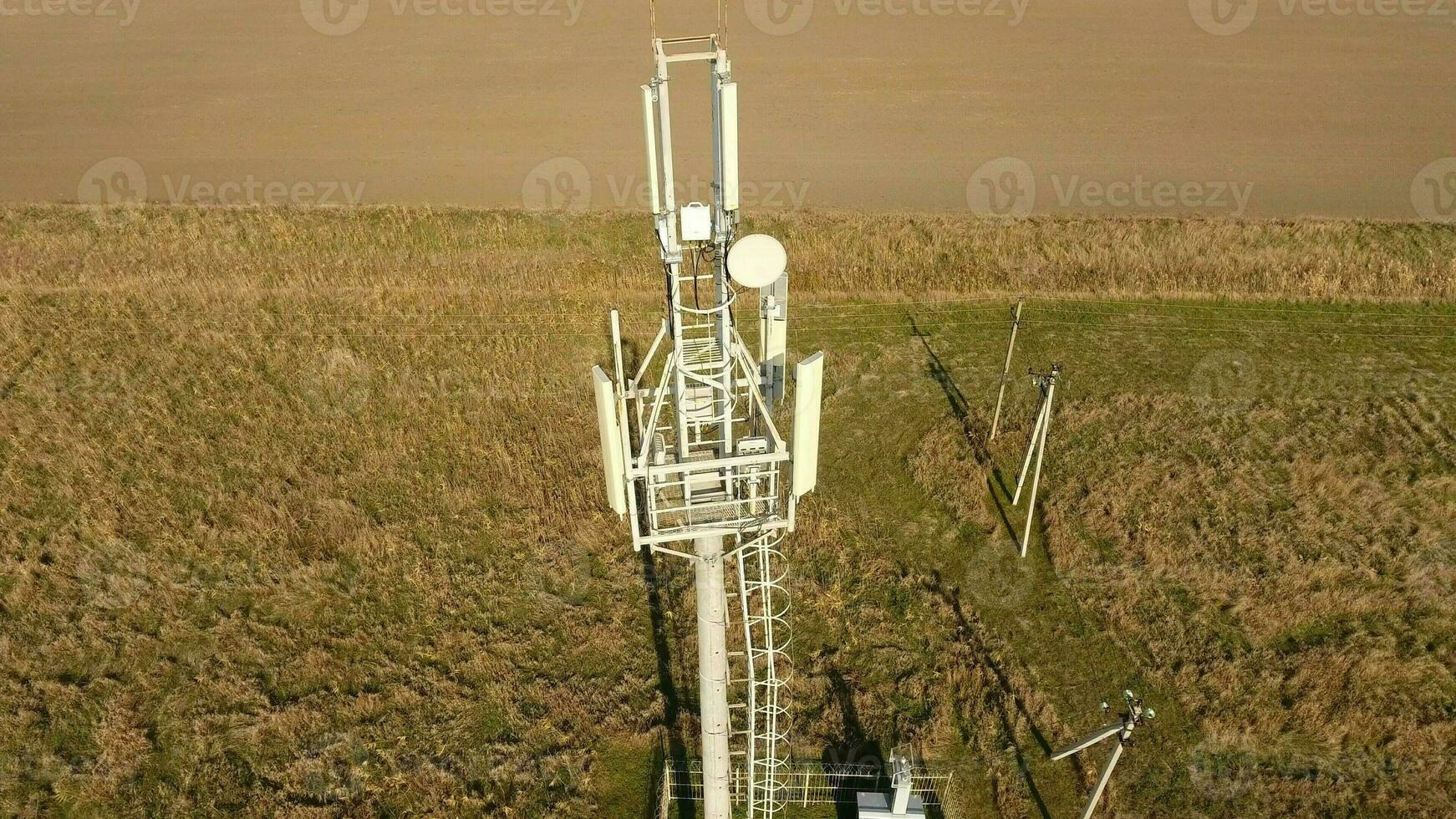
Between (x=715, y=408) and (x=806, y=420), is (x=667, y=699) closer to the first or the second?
(x=715, y=408)

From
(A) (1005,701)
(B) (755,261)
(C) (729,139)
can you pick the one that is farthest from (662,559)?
(C) (729,139)

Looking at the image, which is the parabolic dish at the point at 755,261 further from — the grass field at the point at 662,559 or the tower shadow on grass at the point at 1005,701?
the tower shadow on grass at the point at 1005,701

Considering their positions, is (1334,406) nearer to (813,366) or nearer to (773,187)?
(813,366)

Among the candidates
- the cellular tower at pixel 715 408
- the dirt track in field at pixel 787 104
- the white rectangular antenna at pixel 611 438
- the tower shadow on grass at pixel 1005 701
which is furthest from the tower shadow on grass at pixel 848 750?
the dirt track in field at pixel 787 104

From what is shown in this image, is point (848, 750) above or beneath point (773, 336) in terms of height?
beneath

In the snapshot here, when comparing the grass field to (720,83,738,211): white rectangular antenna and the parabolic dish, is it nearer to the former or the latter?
the parabolic dish

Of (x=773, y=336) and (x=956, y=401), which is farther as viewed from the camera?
(x=956, y=401)
